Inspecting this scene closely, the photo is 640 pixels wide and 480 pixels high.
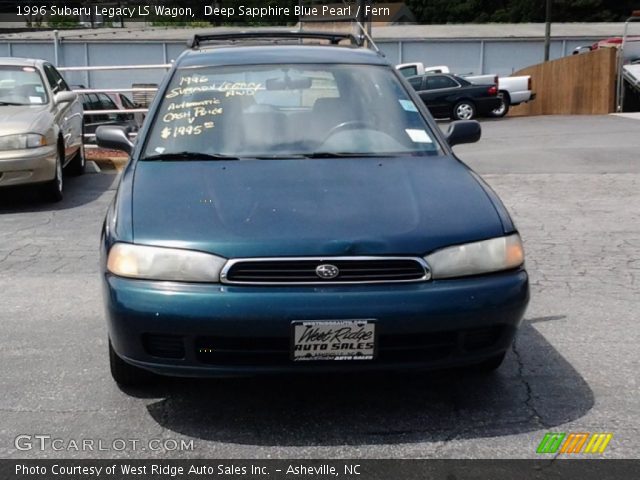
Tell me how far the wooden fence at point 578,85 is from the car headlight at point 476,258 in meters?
24.4

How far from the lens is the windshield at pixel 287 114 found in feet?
14.9

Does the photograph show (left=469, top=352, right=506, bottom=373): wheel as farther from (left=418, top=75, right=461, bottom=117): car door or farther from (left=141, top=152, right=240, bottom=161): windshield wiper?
(left=418, top=75, right=461, bottom=117): car door

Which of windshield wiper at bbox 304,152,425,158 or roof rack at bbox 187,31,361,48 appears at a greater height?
roof rack at bbox 187,31,361,48

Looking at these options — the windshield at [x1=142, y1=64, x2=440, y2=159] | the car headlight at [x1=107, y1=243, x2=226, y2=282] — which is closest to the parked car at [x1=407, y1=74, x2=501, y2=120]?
the windshield at [x1=142, y1=64, x2=440, y2=159]

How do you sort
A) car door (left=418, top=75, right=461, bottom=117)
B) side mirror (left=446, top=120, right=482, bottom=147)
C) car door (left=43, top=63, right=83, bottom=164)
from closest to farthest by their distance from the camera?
side mirror (left=446, top=120, right=482, bottom=147) < car door (left=43, top=63, right=83, bottom=164) < car door (left=418, top=75, right=461, bottom=117)

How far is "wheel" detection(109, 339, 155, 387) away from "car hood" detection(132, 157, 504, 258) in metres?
0.70

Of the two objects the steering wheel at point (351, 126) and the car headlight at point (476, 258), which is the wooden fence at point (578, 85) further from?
the car headlight at point (476, 258)

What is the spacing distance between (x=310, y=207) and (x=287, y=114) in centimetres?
119

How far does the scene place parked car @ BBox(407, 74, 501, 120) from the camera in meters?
26.5

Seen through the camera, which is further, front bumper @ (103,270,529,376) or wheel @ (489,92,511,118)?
wheel @ (489,92,511,118)

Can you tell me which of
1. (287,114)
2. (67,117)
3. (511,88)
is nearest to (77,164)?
(67,117)

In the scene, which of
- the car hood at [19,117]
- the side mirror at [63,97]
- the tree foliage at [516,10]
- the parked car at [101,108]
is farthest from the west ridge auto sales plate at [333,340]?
the tree foliage at [516,10]

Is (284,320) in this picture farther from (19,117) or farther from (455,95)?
(455,95)

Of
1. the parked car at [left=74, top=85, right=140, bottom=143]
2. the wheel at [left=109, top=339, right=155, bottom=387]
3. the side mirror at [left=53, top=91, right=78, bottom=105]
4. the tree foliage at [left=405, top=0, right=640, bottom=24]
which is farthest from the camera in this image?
the tree foliage at [left=405, top=0, right=640, bottom=24]
